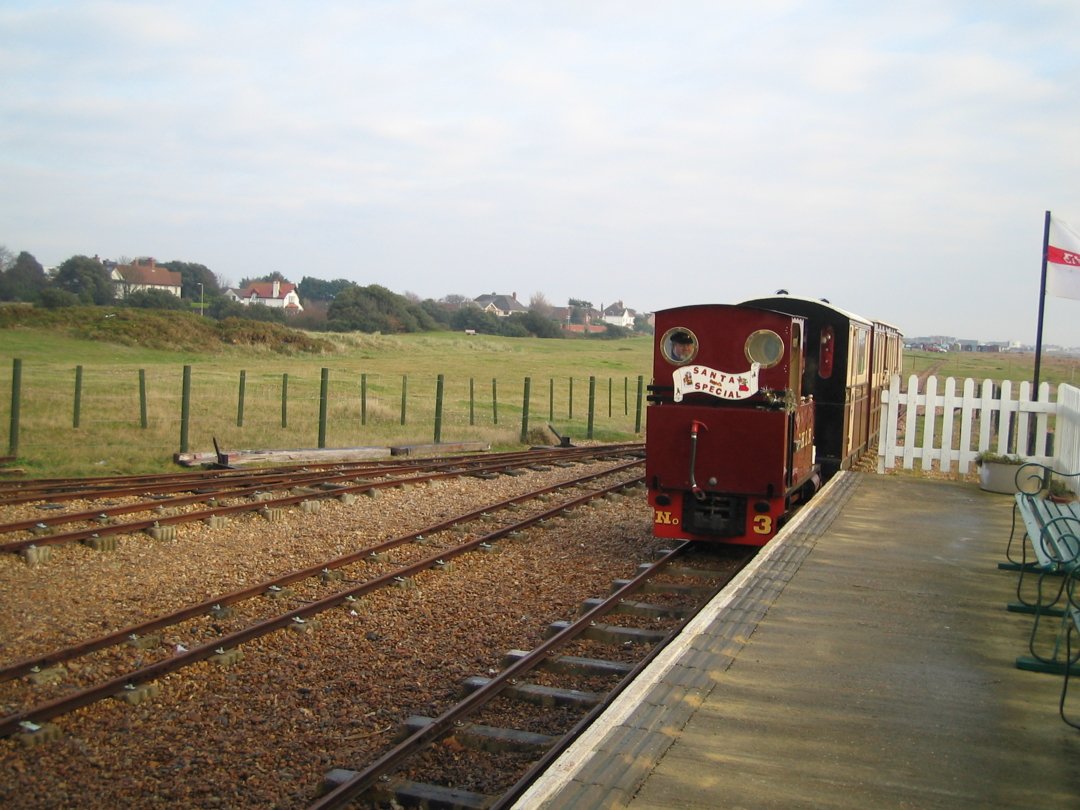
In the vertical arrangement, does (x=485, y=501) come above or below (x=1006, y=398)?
below

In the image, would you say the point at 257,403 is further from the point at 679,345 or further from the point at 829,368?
the point at 679,345

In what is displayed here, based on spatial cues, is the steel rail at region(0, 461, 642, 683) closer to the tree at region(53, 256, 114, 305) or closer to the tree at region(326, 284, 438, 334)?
the tree at region(326, 284, 438, 334)

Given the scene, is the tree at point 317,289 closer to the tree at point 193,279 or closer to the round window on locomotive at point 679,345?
the tree at point 193,279

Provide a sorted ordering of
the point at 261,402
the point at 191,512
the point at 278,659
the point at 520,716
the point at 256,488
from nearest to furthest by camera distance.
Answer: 1. the point at 520,716
2. the point at 278,659
3. the point at 191,512
4. the point at 256,488
5. the point at 261,402

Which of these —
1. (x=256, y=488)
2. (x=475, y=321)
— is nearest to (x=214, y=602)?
(x=256, y=488)

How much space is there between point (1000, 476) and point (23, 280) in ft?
309

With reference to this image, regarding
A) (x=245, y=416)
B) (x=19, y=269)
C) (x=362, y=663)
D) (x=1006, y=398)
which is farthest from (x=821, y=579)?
(x=19, y=269)

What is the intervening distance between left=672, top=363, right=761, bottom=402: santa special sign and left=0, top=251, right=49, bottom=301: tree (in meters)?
73.4

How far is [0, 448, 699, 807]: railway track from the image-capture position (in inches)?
204

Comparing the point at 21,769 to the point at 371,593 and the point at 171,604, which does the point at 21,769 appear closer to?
the point at 171,604

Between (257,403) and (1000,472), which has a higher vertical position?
(1000,472)

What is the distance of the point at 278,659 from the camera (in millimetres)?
6875

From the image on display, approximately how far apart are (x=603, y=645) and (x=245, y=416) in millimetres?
18225

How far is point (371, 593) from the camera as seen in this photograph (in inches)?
336
